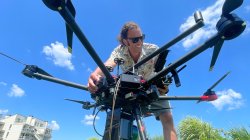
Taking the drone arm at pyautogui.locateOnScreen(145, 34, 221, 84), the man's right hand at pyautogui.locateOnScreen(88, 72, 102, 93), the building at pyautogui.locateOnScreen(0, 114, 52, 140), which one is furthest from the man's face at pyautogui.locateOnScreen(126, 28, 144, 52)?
the building at pyautogui.locateOnScreen(0, 114, 52, 140)

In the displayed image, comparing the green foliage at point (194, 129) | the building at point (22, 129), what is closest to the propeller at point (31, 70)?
the green foliage at point (194, 129)

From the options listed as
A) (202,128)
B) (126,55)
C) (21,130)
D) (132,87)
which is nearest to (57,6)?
(132,87)

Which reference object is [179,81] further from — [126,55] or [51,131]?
[51,131]

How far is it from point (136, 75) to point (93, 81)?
0.45 meters

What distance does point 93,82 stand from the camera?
223 cm

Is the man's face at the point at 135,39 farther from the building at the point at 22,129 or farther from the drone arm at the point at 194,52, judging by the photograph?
the building at the point at 22,129

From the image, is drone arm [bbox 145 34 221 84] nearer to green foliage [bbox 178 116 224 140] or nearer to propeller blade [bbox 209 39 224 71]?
propeller blade [bbox 209 39 224 71]

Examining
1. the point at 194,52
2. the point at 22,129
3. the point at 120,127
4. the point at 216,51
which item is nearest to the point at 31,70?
the point at 120,127

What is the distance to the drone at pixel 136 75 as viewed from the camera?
5.10 ft

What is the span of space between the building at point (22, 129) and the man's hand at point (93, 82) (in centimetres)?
9390

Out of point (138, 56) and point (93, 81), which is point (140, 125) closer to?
point (93, 81)

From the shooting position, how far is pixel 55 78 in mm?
2441

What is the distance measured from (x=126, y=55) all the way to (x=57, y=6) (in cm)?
220

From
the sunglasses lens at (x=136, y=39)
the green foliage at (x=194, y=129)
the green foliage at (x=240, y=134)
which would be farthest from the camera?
the green foliage at (x=194, y=129)
